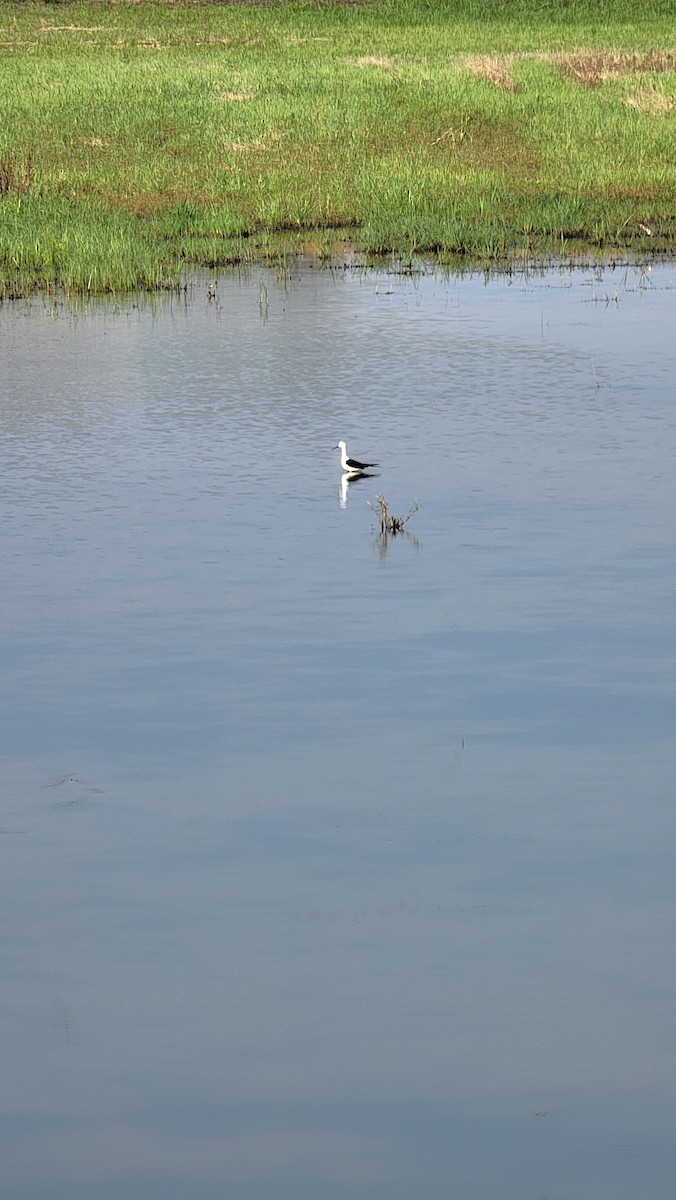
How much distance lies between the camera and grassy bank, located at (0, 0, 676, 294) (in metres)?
24.8

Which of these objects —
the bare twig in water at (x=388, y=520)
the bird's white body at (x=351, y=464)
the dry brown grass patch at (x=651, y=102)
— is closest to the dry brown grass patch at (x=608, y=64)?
the dry brown grass patch at (x=651, y=102)

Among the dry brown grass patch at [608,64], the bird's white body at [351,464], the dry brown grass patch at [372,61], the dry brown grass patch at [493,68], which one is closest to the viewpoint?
the bird's white body at [351,464]

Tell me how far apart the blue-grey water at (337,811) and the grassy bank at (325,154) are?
10.4 metres

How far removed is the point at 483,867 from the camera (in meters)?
6.76

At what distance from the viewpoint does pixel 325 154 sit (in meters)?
29.9

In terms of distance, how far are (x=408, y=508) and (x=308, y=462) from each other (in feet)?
5.73

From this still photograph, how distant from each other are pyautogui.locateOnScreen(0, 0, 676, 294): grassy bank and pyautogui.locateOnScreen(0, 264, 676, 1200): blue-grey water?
10.4m

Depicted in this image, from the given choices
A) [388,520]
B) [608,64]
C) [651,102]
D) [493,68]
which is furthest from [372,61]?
[388,520]

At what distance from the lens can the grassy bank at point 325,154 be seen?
81.5 ft

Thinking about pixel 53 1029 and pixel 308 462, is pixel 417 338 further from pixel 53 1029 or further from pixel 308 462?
pixel 53 1029

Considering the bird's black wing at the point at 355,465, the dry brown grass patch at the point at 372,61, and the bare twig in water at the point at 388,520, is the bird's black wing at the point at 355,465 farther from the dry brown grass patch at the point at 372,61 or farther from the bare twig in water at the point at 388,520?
the dry brown grass patch at the point at 372,61

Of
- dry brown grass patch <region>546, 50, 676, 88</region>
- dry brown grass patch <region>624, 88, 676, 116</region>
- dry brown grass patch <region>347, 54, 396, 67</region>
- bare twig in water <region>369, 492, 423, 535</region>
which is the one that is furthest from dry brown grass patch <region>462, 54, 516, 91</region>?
bare twig in water <region>369, 492, 423, 535</region>

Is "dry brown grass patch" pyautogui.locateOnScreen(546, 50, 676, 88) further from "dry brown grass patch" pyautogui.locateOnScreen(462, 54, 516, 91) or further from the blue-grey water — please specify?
the blue-grey water

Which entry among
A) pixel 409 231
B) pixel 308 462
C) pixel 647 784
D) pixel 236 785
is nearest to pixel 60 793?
pixel 236 785
